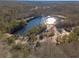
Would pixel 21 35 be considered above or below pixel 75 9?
below

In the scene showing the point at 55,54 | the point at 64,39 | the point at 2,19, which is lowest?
the point at 55,54

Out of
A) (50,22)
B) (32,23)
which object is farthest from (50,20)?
(32,23)

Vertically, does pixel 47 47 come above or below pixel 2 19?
below

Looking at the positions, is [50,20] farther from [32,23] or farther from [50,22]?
[32,23]

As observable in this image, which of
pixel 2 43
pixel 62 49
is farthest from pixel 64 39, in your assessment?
pixel 2 43

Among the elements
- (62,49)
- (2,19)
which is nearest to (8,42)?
(2,19)

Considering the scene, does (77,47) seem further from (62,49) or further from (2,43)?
(2,43)

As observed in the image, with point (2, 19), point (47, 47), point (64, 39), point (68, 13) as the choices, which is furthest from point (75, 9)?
point (2, 19)

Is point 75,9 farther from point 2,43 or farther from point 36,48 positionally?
point 2,43
